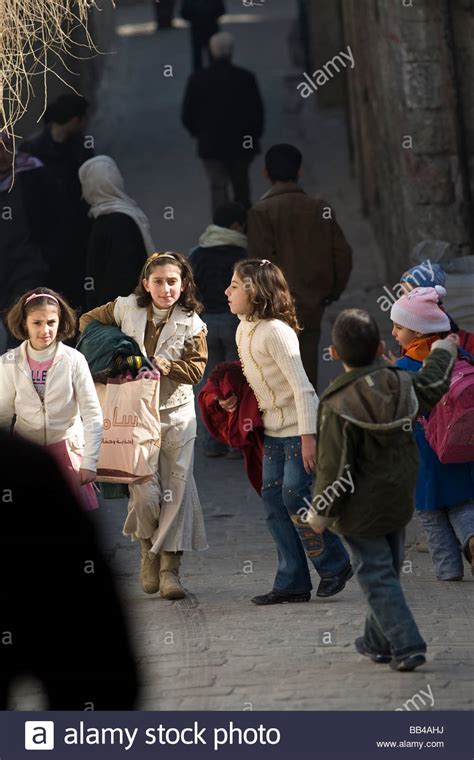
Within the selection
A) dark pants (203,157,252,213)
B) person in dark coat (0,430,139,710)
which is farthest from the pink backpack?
dark pants (203,157,252,213)

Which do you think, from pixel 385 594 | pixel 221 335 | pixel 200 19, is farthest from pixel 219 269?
pixel 200 19

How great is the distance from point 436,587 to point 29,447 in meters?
2.10

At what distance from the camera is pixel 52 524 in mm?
7137

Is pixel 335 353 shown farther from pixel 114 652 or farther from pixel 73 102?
pixel 73 102

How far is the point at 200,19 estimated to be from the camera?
21.6 meters

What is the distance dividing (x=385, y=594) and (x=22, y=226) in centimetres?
447

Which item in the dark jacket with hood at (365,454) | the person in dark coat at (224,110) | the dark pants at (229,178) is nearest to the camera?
the dark jacket with hood at (365,454)

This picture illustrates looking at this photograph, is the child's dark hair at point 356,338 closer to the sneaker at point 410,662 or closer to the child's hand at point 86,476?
the sneaker at point 410,662

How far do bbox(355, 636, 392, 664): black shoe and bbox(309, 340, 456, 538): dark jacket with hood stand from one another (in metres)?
0.57

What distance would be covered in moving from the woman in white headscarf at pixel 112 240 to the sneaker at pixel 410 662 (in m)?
3.63

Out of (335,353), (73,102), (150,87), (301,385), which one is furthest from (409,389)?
(150,87)

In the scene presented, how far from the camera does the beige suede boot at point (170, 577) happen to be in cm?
777

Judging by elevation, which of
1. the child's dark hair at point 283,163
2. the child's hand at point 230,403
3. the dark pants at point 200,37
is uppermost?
the dark pants at point 200,37

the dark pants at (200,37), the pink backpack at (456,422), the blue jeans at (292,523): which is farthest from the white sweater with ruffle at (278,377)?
the dark pants at (200,37)
